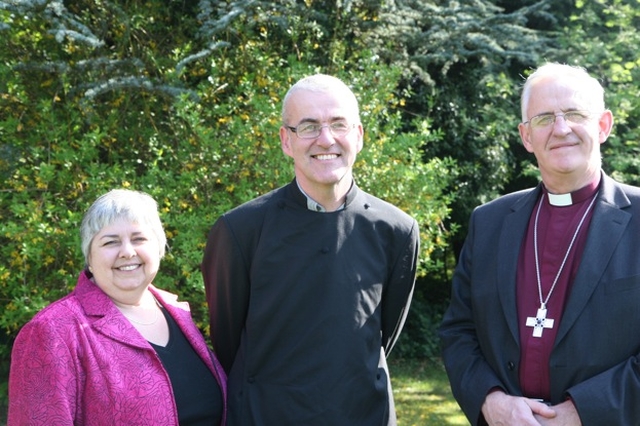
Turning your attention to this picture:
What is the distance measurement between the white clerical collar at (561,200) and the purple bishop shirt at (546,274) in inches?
0.5

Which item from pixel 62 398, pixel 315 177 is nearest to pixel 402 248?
pixel 315 177

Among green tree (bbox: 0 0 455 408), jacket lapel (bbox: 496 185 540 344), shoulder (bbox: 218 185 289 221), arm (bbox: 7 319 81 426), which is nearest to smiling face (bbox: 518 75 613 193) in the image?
jacket lapel (bbox: 496 185 540 344)

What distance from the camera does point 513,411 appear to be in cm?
352

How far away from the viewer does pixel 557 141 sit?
3.63m

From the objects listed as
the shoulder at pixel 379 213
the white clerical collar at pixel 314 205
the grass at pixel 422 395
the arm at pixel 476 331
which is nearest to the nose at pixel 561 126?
the arm at pixel 476 331

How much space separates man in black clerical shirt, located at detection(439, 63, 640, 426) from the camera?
3463 mm

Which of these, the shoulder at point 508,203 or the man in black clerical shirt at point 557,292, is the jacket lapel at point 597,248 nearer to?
the man in black clerical shirt at point 557,292

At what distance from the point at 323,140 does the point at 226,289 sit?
0.85m

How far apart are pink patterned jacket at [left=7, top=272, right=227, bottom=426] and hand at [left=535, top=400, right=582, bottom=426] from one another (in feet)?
5.10

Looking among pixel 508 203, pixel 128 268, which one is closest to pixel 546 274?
pixel 508 203

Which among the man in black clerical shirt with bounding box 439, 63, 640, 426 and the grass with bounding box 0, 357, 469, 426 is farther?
the grass with bounding box 0, 357, 469, 426

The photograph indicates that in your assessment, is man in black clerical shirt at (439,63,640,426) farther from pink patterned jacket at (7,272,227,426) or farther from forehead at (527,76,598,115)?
pink patterned jacket at (7,272,227,426)

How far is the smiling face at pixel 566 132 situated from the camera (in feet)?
11.9

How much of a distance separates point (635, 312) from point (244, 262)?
175 cm
